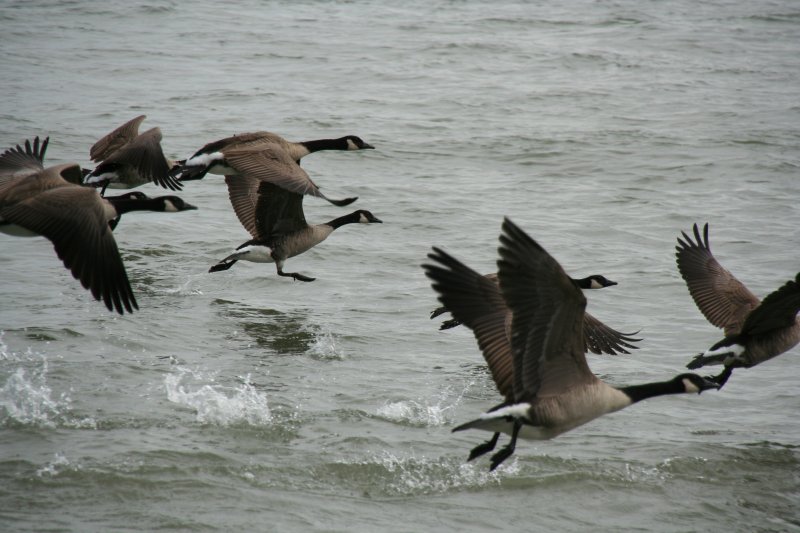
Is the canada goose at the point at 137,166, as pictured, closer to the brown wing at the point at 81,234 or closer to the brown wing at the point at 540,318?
the brown wing at the point at 81,234

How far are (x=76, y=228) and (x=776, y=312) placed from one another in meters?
4.67

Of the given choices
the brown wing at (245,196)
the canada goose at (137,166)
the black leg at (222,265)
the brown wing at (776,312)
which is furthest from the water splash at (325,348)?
the brown wing at (776,312)

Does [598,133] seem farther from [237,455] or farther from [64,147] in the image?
[237,455]

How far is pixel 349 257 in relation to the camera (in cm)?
1030

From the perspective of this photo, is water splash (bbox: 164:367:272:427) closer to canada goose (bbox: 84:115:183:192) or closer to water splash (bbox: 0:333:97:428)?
water splash (bbox: 0:333:97:428)

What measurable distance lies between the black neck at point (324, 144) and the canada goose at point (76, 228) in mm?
3097

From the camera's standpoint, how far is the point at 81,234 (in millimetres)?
6262

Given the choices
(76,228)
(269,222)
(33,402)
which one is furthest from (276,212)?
(33,402)

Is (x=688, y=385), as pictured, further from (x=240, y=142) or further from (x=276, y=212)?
(x=240, y=142)

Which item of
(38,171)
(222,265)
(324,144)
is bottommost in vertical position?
(222,265)

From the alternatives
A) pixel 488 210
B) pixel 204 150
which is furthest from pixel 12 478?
pixel 488 210

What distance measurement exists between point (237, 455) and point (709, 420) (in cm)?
337

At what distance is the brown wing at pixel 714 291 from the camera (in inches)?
297

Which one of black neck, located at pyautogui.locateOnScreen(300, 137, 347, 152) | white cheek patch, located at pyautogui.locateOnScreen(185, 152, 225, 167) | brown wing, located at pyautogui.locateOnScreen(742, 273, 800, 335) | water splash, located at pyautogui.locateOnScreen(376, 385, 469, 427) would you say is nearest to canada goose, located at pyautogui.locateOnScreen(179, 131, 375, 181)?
white cheek patch, located at pyautogui.locateOnScreen(185, 152, 225, 167)
